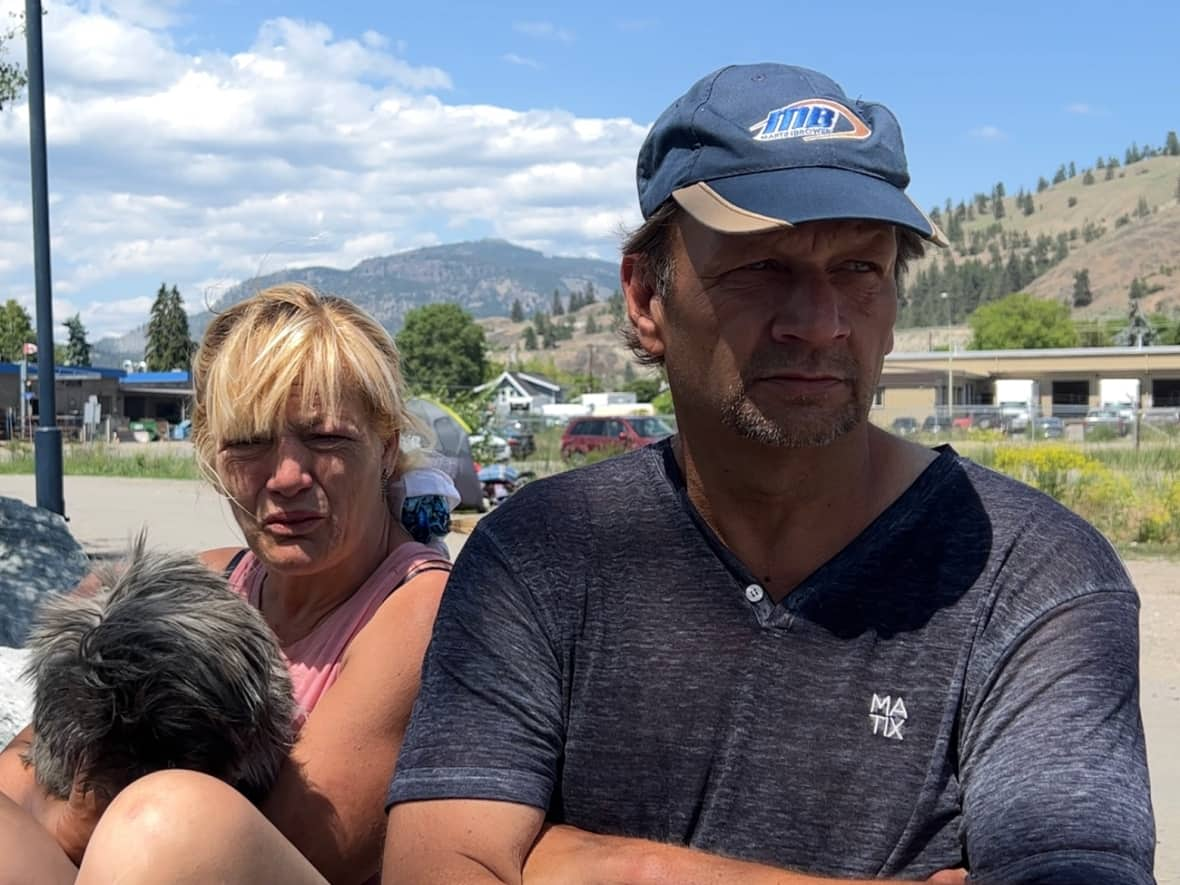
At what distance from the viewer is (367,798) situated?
80.6 inches

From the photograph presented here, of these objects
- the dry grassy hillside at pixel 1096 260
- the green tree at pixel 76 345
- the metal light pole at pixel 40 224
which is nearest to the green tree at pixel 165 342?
the green tree at pixel 76 345

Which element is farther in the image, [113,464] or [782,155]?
[113,464]

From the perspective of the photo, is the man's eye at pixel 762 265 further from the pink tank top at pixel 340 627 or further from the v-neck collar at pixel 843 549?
the pink tank top at pixel 340 627

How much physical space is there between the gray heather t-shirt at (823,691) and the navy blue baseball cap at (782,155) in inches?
17.2

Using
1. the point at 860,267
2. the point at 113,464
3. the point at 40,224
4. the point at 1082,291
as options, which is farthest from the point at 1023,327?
the point at 860,267

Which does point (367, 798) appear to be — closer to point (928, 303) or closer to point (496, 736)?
point (496, 736)

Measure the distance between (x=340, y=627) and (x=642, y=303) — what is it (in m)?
0.82

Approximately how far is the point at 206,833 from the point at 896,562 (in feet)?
3.38

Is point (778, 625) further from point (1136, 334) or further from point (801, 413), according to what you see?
point (1136, 334)

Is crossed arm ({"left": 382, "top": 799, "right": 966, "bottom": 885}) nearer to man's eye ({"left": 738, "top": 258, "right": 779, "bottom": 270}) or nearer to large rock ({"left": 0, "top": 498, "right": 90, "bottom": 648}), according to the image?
man's eye ({"left": 738, "top": 258, "right": 779, "bottom": 270})

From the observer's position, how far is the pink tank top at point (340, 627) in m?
2.22

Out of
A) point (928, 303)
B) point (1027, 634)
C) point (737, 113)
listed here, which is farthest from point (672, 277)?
point (928, 303)

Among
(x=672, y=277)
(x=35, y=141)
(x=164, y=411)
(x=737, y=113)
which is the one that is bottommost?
(x=164, y=411)

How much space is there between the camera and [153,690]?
6.38 ft
